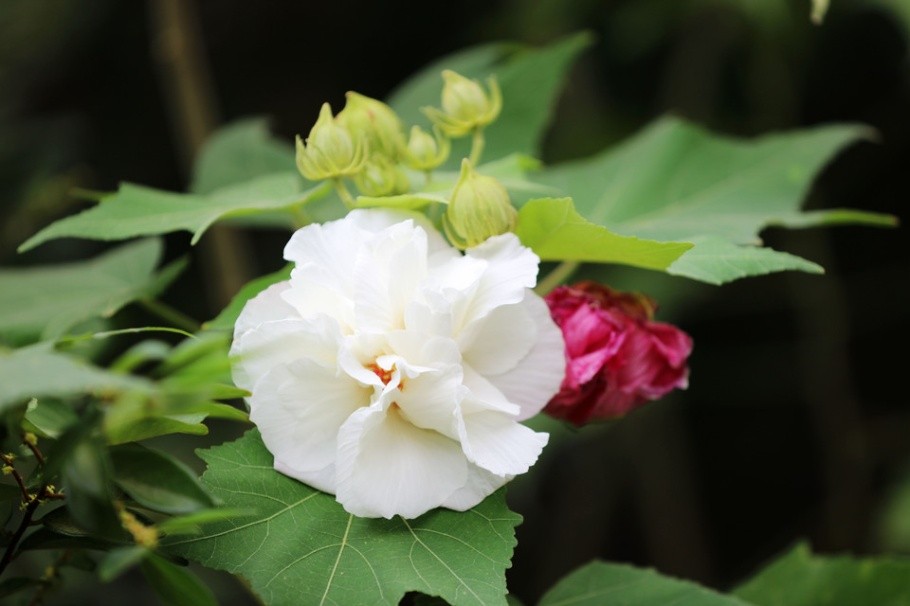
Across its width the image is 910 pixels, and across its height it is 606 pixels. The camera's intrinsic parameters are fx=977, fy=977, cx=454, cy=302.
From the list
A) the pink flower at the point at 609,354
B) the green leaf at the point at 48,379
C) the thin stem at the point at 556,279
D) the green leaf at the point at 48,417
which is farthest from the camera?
the thin stem at the point at 556,279

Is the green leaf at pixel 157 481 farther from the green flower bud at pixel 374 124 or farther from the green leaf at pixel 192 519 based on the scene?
the green flower bud at pixel 374 124

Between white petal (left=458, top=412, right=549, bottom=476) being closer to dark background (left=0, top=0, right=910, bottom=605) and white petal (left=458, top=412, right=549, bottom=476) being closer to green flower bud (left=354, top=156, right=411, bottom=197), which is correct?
green flower bud (left=354, top=156, right=411, bottom=197)

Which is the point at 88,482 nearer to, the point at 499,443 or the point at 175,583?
the point at 175,583

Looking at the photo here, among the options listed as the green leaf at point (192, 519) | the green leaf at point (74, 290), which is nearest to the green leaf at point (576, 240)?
the green leaf at point (192, 519)

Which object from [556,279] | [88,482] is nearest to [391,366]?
[88,482]

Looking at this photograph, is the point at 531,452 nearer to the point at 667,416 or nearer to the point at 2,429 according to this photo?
the point at 2,429
